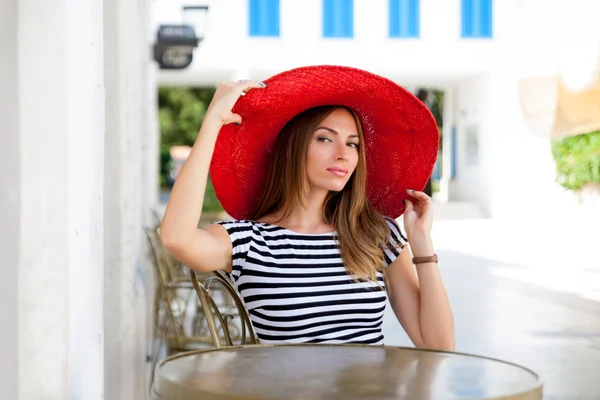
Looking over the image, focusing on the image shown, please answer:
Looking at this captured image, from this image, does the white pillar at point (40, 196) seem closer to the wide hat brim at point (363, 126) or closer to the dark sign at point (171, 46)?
the wide hat brim at point (363, 126)

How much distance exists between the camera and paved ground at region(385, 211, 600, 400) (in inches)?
201

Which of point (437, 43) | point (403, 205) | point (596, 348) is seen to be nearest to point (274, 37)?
point (437, 43)

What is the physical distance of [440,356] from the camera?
4.94ft

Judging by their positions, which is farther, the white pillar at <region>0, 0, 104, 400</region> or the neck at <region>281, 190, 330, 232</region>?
the neck at <region>281, 190, 330, 232</region>

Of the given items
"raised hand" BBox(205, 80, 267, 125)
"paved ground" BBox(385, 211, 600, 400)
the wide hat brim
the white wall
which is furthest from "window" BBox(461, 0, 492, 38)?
"raised hand" BBox(205, 80, 267, 125)

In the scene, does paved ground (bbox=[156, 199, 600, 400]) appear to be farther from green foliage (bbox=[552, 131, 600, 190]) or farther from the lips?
the lips

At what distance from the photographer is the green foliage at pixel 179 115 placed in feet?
95.2

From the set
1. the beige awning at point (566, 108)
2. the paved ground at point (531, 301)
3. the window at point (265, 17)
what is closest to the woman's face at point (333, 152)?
the paved ground at point (531, 301)

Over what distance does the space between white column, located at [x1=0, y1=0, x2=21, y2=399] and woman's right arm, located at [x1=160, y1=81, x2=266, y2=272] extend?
439 mm

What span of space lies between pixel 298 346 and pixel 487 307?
235 inches

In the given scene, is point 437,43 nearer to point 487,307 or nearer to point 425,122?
point 487,307

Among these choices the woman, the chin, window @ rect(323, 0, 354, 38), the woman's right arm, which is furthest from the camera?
window @ rect(323, 0, 354, 38)

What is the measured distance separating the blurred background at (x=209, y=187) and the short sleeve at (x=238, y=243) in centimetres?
29

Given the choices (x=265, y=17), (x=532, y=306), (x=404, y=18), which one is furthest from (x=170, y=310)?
(x=404, y=18)
